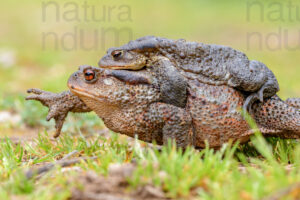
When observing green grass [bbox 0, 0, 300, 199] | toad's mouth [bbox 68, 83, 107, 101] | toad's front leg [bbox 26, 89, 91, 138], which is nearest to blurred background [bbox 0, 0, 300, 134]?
green grass [bbox 0, 0, 300, 199]

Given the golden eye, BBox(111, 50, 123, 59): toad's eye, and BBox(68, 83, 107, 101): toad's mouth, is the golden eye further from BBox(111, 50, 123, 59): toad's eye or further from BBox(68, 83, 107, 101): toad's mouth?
BBox(68, 83, 107, 101): toad's mouth

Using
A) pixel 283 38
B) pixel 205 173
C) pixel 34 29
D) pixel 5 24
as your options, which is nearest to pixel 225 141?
pixel 205 173

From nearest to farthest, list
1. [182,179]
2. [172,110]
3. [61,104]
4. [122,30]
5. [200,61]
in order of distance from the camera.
A: [182,179]
[172,110]
[200,61]
[61,104]
[122,30]

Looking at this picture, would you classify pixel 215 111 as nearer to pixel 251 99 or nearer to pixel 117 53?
pixel 251 99

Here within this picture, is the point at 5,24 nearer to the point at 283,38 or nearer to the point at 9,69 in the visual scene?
the point at 9,69

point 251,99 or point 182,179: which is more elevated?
point 251,99

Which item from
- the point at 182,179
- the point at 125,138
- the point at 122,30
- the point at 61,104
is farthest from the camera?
the point at 122,30

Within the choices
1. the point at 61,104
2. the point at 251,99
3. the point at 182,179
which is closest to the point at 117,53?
the point at 61,104
